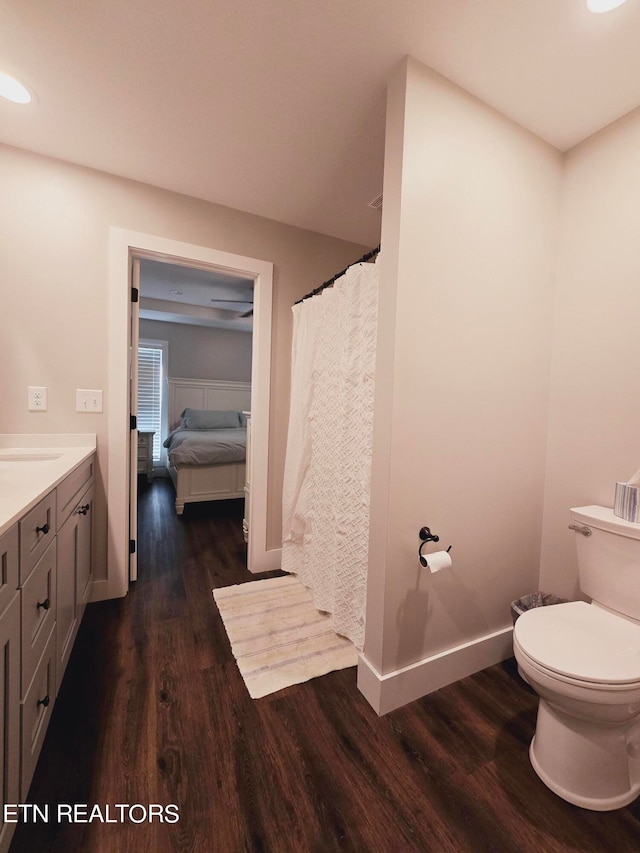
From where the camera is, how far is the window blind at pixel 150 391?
539cm

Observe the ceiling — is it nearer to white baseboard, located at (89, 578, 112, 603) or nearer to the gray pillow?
white baseboard, located at (89, 578, 112, 603)

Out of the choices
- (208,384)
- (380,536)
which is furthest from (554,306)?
(208,384)

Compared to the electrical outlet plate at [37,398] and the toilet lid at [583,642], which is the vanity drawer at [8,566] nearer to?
the electrical outlet plate at [37,398]

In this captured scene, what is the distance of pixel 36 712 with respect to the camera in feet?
3.37

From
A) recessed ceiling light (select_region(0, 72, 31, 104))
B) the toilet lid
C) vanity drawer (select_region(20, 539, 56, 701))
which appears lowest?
the toilet lid

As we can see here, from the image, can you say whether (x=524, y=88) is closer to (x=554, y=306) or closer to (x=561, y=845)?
(x=554, y=306)

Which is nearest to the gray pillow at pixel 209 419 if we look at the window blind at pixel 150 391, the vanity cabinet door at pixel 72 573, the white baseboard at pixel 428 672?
the window blind at pixel 150 391

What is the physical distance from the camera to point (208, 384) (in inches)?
227

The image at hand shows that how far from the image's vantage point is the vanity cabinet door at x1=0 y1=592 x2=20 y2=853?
0.79m

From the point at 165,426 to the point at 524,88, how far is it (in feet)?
17.9

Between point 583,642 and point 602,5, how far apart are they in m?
2.03

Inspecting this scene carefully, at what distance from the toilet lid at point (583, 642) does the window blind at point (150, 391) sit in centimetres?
543

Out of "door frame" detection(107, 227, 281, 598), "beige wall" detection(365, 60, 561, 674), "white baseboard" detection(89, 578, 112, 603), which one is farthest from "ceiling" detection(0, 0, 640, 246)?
"white baseboard" detection(89, 578, 112, 603)

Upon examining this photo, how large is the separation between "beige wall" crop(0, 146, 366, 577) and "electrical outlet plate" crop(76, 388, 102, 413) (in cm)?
3
